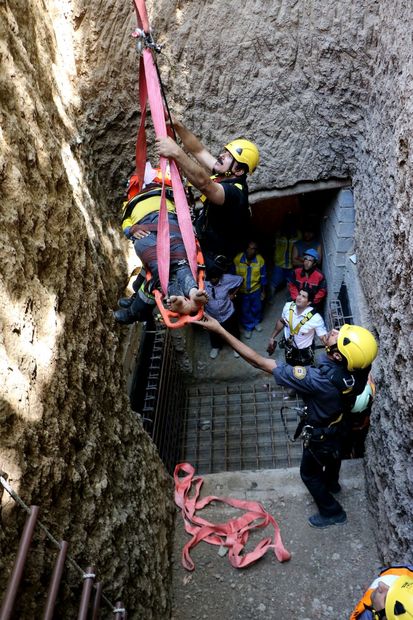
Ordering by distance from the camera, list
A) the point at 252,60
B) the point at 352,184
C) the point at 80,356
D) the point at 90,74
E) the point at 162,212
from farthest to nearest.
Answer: the point at 352,184 < the point at 252,60 < the point at 90,74 < the point at 162,212 < the point at 80,356

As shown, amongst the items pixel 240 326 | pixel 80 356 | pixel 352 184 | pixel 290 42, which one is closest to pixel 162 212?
pixel 80 356

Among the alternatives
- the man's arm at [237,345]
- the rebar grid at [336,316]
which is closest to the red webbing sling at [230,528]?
the man's arm at [237,345]

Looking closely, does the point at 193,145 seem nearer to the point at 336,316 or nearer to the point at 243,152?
the point at 243,152

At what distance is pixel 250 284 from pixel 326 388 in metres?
3.21

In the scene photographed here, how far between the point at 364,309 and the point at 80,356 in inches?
122

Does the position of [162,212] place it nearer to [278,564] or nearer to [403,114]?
[403,114]

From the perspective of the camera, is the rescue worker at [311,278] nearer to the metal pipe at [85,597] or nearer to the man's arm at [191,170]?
the man's arm at [191,170]

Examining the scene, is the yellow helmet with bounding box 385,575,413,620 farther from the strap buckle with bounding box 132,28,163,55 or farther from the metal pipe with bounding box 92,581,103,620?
the strap buckle with bounding box 132,28,163,55

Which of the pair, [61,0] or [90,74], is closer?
[61,0]

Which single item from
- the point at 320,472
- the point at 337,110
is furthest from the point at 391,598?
the point at 337,110

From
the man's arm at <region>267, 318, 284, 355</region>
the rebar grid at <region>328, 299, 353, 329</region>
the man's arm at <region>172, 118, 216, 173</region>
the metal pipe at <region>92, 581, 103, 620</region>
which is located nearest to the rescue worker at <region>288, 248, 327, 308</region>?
the rebar grid at <region>328, 299, 353, 329</region>

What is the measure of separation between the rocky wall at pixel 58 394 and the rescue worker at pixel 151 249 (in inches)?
18.0

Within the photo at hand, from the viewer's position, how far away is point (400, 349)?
2945mm

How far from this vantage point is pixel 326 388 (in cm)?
313
